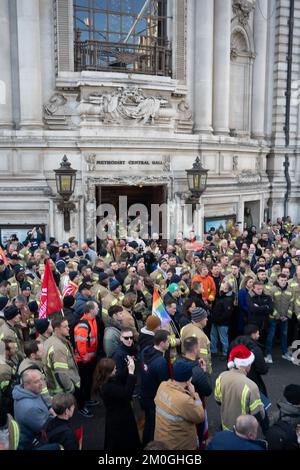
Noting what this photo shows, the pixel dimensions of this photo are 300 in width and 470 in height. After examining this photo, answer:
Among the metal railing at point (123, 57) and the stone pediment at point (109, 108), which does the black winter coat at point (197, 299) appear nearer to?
the stone pediment at point (109, 108)

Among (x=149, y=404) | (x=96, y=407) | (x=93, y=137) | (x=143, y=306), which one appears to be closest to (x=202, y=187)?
(x=93, y=137)

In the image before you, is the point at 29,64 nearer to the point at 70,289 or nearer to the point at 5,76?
the point at 5,76

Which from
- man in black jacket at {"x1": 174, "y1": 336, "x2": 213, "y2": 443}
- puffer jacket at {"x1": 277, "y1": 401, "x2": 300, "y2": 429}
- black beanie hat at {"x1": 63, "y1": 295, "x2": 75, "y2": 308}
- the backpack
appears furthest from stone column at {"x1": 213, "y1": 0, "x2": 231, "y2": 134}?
the backpack

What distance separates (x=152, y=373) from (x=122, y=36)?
14.2 m

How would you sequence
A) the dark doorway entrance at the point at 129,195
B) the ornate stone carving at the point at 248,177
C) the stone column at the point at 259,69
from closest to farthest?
the dark doorway entrance at the point at 129,195
the ornate stone carving at the point at 248,177
the stone column at the point at 259,69

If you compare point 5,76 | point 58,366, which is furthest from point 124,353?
point 5,76

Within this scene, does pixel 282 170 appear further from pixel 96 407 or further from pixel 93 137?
pixel 96 407

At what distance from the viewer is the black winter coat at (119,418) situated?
4420 millimetres

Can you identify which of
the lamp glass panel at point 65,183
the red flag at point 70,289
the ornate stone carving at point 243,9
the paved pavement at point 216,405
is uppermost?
the ornate stone carving at point 243,9

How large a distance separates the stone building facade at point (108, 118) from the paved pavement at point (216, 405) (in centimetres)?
802

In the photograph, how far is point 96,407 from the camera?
22.2ft

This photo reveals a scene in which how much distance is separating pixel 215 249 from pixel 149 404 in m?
7.94

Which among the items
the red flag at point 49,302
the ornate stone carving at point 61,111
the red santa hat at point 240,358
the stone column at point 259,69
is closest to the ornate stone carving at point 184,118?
the ornate stone carving at point 61,111

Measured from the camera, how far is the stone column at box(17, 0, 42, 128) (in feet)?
47.3
